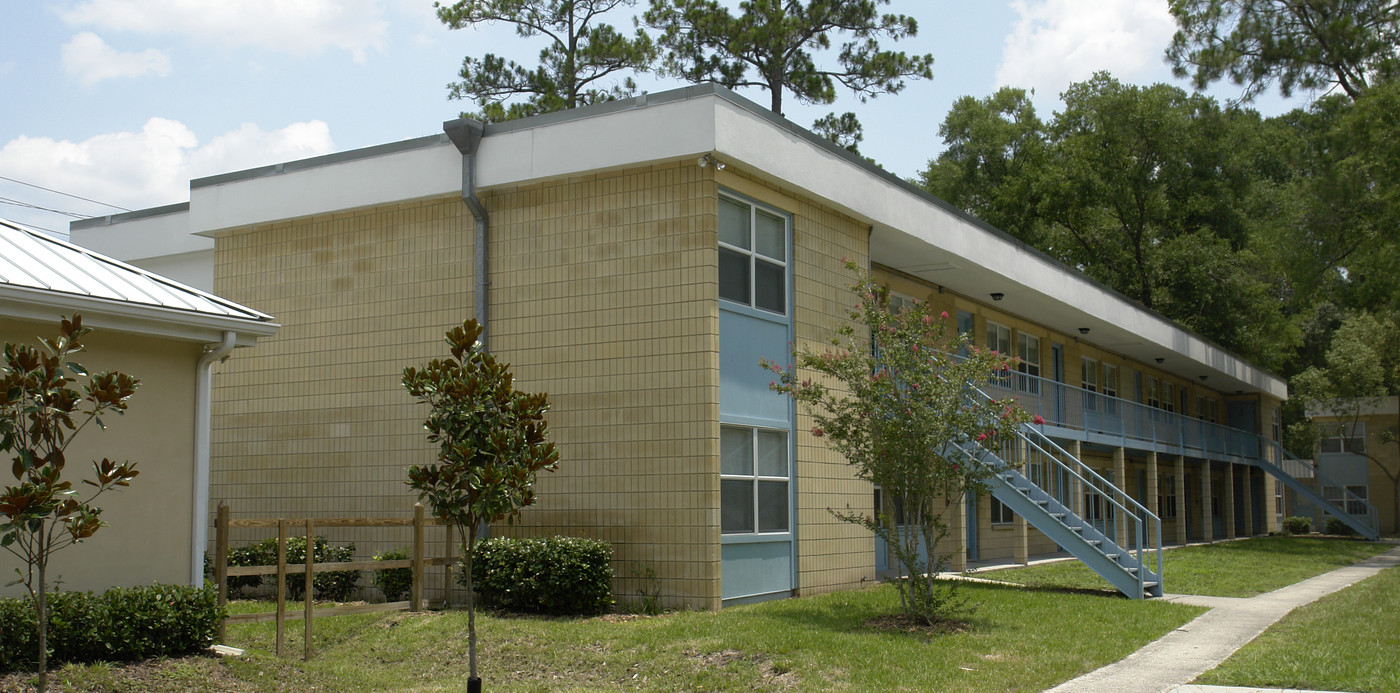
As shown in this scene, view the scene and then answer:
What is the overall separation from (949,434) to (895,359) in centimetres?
102

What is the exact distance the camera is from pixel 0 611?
8.80m

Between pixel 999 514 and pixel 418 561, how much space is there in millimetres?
14757

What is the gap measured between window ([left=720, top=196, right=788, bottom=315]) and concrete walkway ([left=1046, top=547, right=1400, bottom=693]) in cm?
631

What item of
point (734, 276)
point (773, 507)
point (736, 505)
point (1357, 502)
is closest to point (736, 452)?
point (736, 505)

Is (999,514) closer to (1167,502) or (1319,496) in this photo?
(1167,502)

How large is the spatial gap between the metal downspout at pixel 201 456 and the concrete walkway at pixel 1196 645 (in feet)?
26.2

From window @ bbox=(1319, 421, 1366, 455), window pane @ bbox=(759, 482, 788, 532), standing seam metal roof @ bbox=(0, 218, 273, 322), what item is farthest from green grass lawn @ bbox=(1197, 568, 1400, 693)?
window @ bbox=(1319, 421, 1366, 455)

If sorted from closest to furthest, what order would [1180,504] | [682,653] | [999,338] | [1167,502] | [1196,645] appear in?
1. [682,653]
2. [1196,645]
3. [999,338]
4. [1180,504]
5. [1167,502]

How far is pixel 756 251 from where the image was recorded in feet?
50.1

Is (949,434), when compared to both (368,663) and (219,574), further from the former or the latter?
(219,574)

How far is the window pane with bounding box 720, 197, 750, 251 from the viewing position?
14734 millimetres

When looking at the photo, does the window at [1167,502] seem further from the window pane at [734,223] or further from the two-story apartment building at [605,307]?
the window pane at [734,223]

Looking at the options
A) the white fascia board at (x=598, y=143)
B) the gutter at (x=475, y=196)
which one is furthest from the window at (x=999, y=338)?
the gutter at (x=475, y=196)

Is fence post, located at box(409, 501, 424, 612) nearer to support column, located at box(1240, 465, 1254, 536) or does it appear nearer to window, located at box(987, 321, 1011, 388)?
window, located at box(987, 321, 1011, 388)
